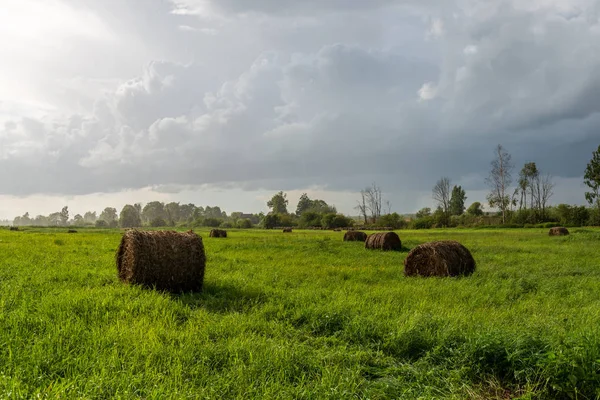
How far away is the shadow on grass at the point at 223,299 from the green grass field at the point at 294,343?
4 cm

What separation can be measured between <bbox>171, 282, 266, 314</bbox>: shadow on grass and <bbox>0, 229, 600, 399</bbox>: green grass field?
36mm

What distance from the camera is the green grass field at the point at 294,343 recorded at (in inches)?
177

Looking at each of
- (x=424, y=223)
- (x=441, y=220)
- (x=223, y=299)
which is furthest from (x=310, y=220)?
(x=223, y=299)

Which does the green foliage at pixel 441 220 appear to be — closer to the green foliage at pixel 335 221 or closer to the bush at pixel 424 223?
the bush at pixel 424 223

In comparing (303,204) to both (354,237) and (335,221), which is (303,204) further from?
(354,237)

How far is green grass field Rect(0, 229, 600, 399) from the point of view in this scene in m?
4.50

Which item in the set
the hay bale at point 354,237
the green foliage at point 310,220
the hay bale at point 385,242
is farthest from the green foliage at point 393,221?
the hay bale at point 385,242

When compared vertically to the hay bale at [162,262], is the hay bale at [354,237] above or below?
below

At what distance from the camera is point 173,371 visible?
4699mm

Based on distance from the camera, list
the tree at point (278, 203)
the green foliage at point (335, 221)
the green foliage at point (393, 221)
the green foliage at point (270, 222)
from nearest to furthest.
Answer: the green foliage at point (393, 221) < the green foliage at point (335, 221) < the green foliage at point (270, 222) < the tree at point (278, 203)

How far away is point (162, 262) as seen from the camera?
955 cm

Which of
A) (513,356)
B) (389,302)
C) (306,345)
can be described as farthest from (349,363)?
(389,302)

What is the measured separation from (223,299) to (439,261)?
7.96 m

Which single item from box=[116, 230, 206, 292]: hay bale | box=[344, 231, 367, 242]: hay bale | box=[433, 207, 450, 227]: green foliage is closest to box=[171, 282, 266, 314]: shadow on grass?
box=[116, 230, 206, 292]: hay bale
